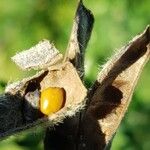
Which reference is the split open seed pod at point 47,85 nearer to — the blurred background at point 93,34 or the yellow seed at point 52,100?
the yellow seed at point 52,100

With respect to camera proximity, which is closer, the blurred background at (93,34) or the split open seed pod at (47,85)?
the split open seed pod at (47,85)

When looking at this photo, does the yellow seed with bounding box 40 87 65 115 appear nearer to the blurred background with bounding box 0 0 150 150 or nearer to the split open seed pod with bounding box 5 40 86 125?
the split open seed pod with bounding box 5 40 86 125

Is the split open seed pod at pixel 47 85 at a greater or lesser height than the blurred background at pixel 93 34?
greater

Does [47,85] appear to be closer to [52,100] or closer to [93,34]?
[52,100]

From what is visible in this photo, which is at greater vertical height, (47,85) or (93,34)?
(47,85)

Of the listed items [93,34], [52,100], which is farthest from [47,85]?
[93,34]

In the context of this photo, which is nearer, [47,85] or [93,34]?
[47,85]

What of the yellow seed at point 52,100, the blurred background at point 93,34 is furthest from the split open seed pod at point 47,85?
the blurred background at point 93,34
